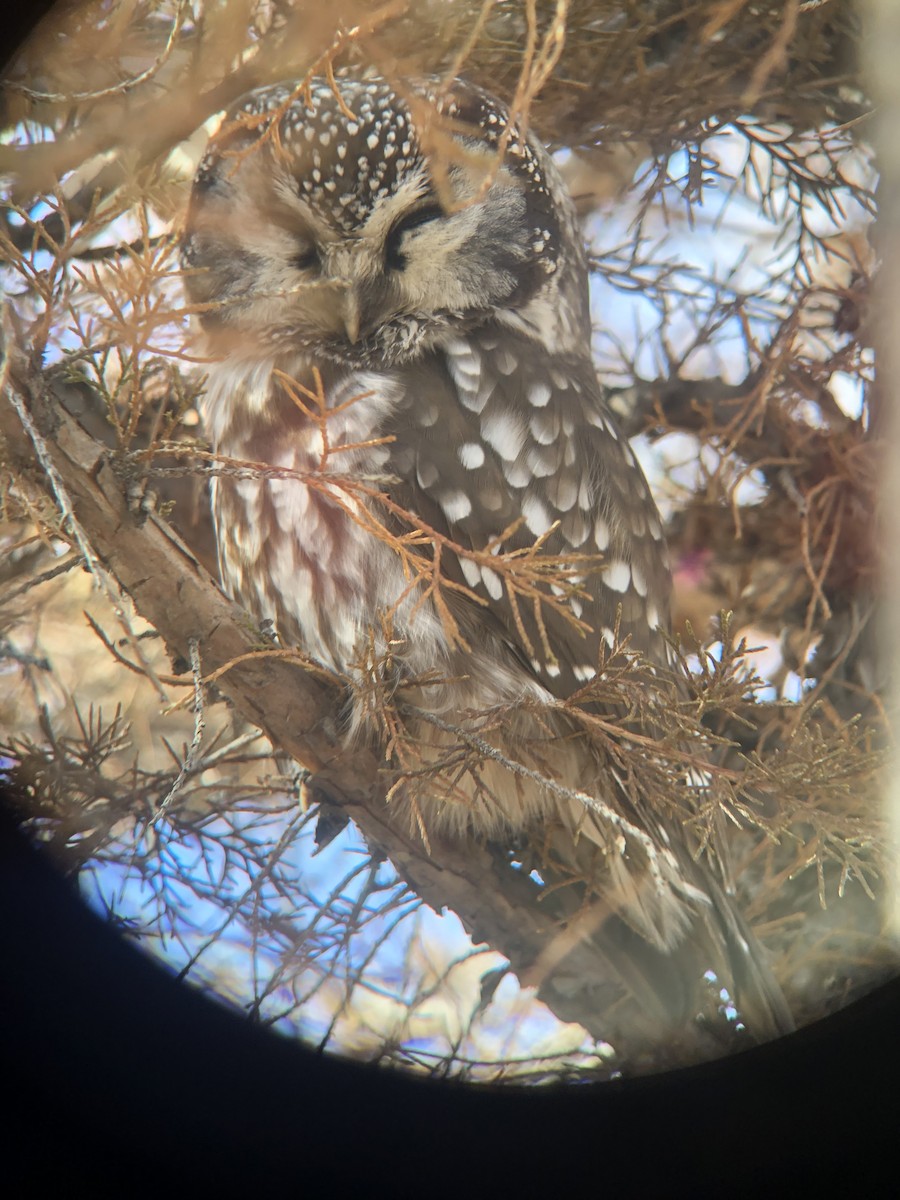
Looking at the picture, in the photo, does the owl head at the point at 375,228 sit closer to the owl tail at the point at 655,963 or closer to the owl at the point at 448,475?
the owl at the point at 448,475

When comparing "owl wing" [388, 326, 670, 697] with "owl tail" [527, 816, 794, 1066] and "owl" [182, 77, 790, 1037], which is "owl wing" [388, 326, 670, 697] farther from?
"owl tail" [527, 816, 794, 1066]

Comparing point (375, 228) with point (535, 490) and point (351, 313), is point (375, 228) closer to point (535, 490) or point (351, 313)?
point (351, 313)

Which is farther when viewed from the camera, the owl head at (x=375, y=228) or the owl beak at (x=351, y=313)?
the owl beak at (x=351, y=313)

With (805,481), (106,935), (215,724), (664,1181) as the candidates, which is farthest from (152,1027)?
(805,481)

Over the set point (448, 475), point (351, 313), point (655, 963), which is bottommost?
point (655, 963)

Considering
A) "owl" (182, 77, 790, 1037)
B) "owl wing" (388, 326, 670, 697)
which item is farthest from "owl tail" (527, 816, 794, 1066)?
"owl wing" (388, 326, 670, 697)

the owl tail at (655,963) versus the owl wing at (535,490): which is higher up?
the owl wing at (535,490)

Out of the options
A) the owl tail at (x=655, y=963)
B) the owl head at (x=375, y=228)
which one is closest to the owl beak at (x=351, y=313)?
the owl head at (x=375, y=228)

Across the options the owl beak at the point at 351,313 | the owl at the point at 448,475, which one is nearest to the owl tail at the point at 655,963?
the owl at the point at 448,475

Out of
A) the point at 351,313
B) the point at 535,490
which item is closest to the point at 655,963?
the point at 535,490
